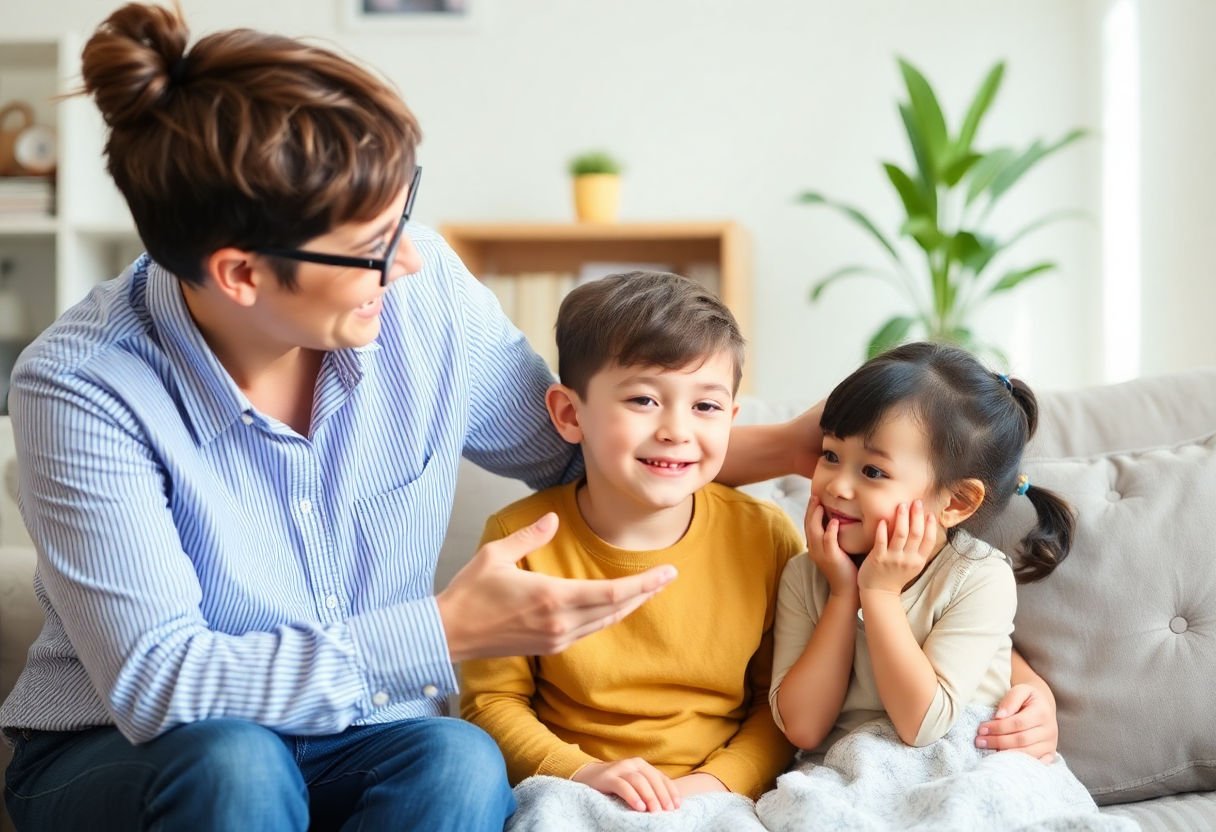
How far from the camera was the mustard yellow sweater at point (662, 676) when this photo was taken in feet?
4.92

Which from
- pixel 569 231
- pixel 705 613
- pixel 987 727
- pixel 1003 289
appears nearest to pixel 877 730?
pixel 987 727

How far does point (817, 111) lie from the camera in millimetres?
4074

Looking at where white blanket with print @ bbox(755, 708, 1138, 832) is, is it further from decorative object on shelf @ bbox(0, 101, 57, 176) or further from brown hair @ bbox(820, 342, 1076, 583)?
decorative object on shelf @ bbox(0, 101, 57, 176)

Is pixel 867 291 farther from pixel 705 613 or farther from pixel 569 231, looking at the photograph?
pixel 705 613

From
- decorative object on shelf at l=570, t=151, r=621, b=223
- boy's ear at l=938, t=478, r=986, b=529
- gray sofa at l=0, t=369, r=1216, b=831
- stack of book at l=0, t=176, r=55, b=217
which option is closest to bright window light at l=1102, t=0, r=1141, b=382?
decorative object on shelf at l=570, t=151, r=621, b=223

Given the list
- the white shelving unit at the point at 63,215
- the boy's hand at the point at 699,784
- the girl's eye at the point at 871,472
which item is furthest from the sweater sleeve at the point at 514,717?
the white shelving unit at the point at 63,215

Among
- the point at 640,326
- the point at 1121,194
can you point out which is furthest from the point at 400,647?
the point at 1121,194

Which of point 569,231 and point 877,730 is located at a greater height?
point 569,231

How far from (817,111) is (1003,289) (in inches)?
38.1

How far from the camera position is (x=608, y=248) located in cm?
407

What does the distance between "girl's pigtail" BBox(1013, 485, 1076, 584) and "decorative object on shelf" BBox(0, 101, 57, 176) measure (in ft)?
11.1

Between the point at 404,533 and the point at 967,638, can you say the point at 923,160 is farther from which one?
the point at 404,533

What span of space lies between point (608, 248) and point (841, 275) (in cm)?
76

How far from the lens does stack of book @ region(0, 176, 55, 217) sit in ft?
12.7
